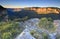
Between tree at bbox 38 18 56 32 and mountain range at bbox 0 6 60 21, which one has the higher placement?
mountain range at bbox 0 6 60 21

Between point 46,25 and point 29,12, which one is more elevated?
point 29,12

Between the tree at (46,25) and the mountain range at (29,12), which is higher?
the mountain range at (29,12)

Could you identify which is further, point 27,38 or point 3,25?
point 3,25

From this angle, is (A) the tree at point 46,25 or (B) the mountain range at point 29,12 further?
(B) the mountain range at point 29,12

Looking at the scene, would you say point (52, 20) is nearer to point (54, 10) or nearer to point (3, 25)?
point (54, 10)

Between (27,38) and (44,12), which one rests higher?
(44,12)

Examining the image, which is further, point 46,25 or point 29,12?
point 29,12

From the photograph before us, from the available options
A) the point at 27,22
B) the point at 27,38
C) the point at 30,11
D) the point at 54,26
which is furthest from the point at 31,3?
the point at 27,38

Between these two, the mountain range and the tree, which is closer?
the tree

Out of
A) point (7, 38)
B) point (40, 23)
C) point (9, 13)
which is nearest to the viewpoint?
point (7, 38)

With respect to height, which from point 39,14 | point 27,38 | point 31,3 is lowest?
point 27,38

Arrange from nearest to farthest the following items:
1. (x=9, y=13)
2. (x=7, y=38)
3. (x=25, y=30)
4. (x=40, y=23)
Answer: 1. (x=7, y=38)
2. (x=25, y=30)
3. (x=40, y=23)
4. (x=9, y=13)
